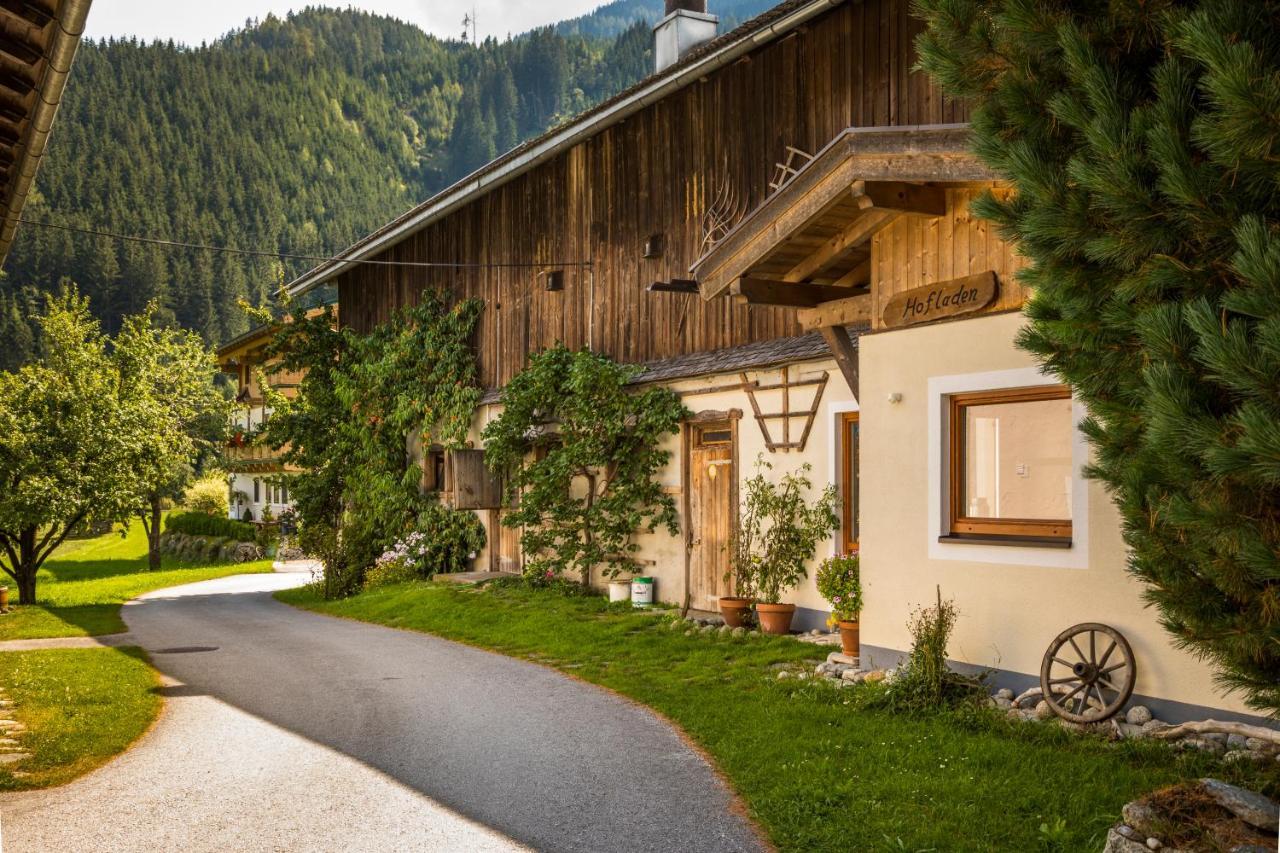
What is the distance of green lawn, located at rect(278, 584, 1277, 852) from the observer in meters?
5.68

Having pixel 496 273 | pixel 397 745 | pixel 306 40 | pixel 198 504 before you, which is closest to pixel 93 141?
pixel 306 40

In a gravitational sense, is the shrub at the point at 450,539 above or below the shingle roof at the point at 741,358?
below

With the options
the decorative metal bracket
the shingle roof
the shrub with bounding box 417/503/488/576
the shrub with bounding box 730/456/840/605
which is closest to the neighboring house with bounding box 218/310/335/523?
the shrub with bounding box 417/503/488/576

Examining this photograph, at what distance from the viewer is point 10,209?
26.5 ft

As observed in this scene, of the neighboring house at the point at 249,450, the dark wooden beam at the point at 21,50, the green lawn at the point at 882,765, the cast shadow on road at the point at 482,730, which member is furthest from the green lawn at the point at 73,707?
the neighboring house at the point at 249,450

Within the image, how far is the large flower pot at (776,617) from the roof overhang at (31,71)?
8262mm

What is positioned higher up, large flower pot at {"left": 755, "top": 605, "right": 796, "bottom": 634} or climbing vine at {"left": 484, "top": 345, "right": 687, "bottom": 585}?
climbing vine at {"left": 484, "top": 345, "right": 687, "bottom": 585}

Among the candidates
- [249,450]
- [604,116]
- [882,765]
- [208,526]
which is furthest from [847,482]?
[249,450]

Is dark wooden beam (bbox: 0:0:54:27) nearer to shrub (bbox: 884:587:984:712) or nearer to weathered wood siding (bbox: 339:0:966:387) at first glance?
shrub (bbox: 884:587:984:712)

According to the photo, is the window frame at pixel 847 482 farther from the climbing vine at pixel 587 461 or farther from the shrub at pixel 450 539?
the shrub at pixel 450 539

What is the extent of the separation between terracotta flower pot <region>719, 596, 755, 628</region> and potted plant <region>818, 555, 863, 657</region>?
184cm

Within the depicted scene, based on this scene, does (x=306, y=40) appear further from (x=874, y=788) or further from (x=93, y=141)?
(x=874, y=788)

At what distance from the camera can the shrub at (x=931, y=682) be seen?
821 cm

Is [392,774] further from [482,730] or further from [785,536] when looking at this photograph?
[785,536]
